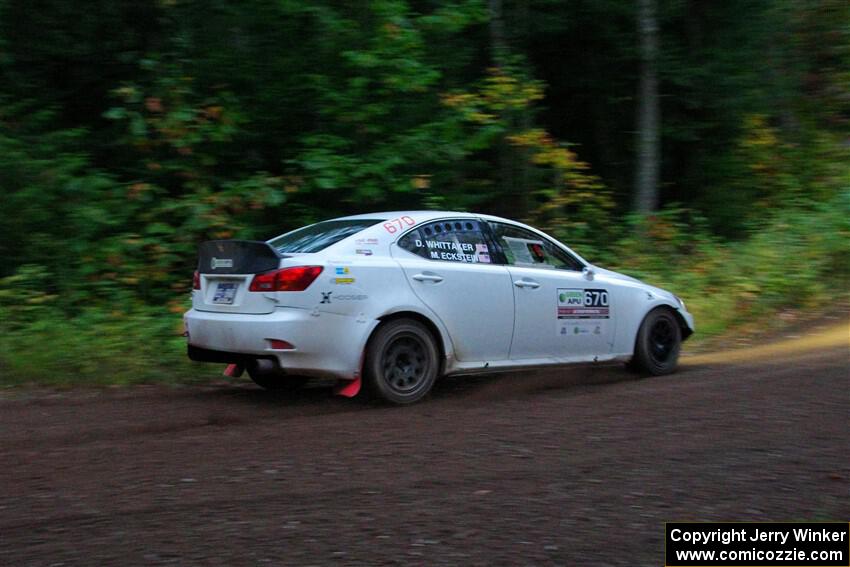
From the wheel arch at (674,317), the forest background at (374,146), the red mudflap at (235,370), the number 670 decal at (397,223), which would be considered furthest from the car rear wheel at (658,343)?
the red mudflap at (235,370)

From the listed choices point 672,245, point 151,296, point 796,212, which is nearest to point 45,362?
point 151,296

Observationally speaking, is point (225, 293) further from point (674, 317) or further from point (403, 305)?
point (674, 317)

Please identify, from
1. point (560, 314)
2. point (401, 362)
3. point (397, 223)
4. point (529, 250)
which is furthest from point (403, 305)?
point (560, 314)

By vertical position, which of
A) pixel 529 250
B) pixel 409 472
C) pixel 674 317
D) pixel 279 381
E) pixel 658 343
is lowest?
pixel 409 472

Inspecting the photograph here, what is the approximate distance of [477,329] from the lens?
320 inches

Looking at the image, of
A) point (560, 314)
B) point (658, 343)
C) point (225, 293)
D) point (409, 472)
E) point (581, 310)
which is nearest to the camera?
point (409, 472)

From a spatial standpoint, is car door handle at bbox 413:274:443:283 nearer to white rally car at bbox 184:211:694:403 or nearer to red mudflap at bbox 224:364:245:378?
white rally car at bbox 184:211:694:403

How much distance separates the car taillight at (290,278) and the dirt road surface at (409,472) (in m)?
0.99

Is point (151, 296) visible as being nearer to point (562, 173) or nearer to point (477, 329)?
point (477, 329)

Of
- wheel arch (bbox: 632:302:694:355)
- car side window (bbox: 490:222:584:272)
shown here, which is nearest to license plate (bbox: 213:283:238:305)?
car side window (bbox: 490:222:584:272)

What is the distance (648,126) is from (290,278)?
985 cm

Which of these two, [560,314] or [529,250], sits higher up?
[529,250]

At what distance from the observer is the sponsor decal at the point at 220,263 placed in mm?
7570

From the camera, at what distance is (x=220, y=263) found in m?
7.65
